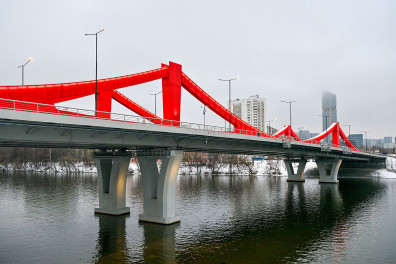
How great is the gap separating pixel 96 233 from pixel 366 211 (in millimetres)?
34360

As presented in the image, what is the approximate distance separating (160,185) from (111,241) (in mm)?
7974

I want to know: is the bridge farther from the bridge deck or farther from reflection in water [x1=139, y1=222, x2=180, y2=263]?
reflection in water [x1=139, y1=222, x2=180, y2=263]

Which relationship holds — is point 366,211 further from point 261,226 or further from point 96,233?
point 96,233

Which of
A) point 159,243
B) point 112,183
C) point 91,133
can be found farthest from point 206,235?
point 112,183

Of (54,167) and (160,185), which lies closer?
(160,185)

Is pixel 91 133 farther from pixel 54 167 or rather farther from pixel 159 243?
pixel 54 167

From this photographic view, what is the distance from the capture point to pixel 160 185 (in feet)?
110

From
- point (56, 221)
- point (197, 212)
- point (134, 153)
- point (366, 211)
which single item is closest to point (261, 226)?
point (197, 212)

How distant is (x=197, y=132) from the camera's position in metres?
32.5

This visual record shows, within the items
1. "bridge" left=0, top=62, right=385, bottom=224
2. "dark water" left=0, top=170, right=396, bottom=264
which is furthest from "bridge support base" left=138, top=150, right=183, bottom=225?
"dark water" left=0, top=170, right=396, bottom=264

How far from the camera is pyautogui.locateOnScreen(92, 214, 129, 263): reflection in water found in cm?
2278

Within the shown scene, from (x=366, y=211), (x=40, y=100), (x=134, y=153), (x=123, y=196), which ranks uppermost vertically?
(x=40, y=100)

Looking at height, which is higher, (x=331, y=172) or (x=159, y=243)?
(x=331, y=172)

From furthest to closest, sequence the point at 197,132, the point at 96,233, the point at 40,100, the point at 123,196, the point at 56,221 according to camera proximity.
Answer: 1. the point at 123,196
2. the point at 56,221
3. the point at 197,132
4. the point at 96,233
5. the point at 40,100
